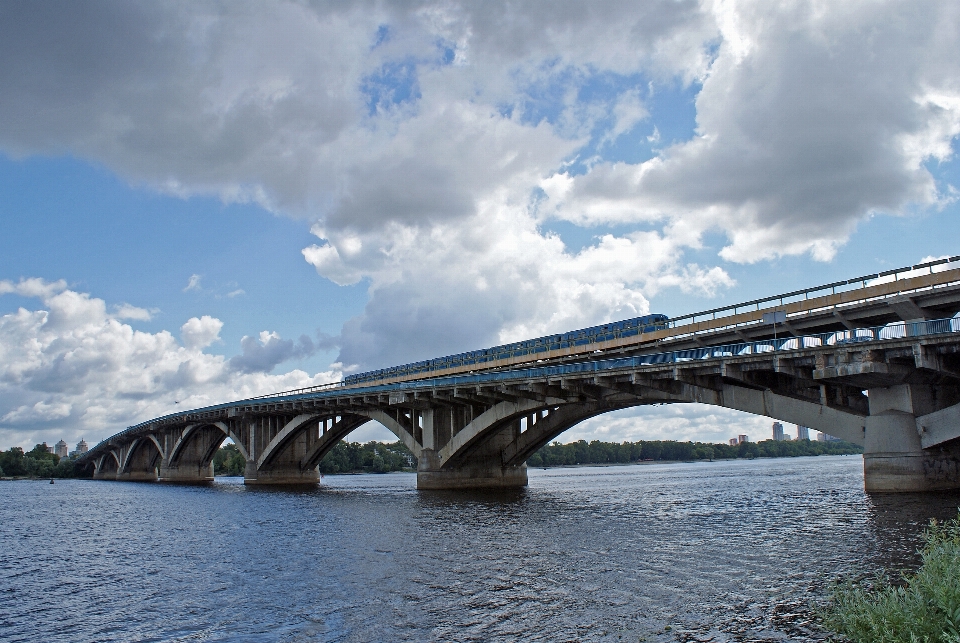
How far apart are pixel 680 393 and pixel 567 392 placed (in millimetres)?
9524

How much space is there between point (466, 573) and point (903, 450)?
24877 millimetres

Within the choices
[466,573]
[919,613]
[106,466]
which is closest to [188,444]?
[106,466]

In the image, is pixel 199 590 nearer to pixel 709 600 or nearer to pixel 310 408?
pixel 709 600

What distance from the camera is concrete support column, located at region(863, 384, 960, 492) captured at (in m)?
33.8

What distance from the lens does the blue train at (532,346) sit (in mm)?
53719

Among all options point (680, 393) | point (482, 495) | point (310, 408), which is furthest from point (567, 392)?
point (310, 408)

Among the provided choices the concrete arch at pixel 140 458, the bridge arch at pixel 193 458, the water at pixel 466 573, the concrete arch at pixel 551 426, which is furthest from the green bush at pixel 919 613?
the concrete arch at pixel 140 458

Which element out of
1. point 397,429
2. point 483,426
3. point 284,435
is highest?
point 284,435

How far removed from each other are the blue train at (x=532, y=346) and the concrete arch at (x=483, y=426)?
25.1 feet

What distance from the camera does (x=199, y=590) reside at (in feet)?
68.2

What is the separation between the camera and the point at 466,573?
21.3 m

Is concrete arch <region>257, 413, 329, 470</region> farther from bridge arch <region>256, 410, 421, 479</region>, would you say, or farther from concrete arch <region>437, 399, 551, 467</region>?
concrete arch <region>437, 399, 551, 467</region>

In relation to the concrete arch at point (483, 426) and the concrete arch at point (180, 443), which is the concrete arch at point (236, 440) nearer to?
the concrete arch at point (180, 443)

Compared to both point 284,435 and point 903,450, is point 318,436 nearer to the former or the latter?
point 284,435
